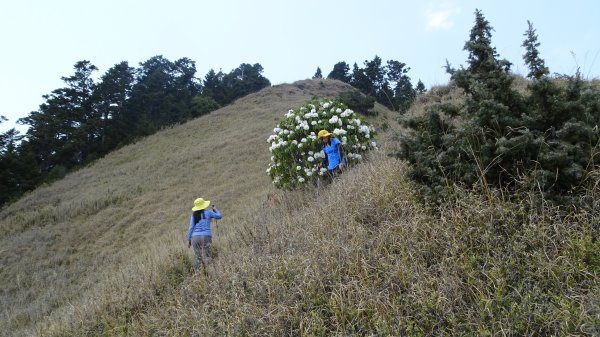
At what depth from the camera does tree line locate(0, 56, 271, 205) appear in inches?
1046

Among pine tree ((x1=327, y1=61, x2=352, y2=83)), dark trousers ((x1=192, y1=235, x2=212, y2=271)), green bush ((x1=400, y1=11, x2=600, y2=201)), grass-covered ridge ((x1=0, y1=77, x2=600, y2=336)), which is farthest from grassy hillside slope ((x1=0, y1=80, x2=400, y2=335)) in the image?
pine tree ((x1=327, y1=61, x2=352, y2=83))

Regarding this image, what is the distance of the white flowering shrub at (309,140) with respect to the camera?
8555 mm

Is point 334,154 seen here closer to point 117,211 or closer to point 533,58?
point 533,58

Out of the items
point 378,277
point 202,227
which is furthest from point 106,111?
point 378,277

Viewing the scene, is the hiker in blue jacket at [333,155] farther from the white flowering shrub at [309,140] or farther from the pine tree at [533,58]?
the pine tree at [533,58]

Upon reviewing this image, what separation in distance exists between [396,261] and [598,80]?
26.5 ft

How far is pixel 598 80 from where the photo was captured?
8391 mm

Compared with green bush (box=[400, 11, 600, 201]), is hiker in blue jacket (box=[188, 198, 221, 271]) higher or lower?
lower

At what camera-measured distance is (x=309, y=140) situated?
878 cm

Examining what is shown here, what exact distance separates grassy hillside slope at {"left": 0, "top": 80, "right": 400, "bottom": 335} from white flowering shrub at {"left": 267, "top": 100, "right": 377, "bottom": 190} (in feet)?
6.16

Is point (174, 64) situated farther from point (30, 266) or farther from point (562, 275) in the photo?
point (562, 275)

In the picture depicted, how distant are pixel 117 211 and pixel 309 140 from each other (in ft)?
39.1

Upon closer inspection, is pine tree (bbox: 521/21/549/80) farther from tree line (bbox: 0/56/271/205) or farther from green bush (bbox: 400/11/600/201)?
tree line (bbox: 0/56/271/205)

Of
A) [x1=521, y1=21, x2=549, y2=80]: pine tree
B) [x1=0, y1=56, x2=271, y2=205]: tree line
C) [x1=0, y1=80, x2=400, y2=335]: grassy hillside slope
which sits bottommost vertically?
[x1=0, y1=80, x2=400, y2=335]: grassy hillside slope
